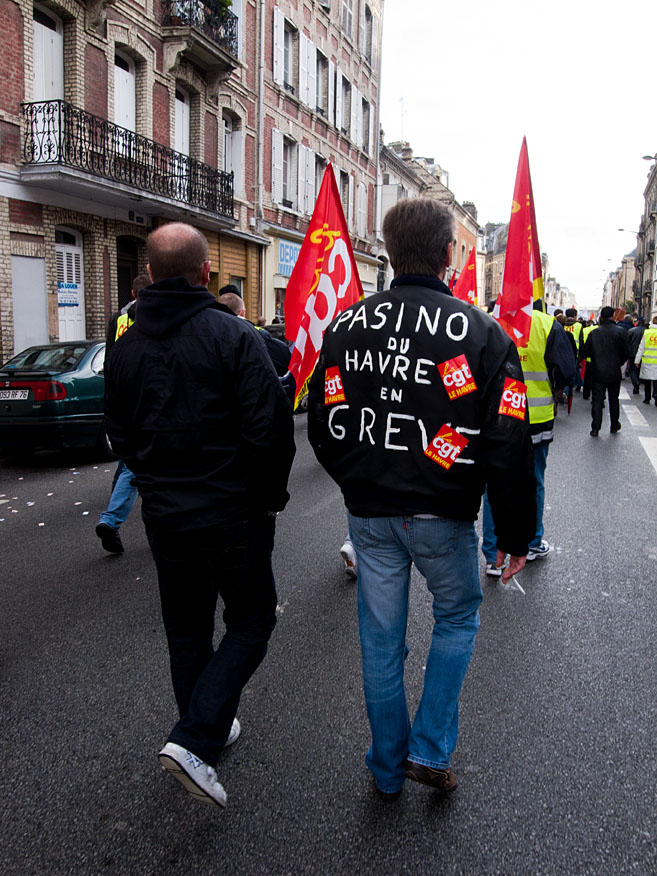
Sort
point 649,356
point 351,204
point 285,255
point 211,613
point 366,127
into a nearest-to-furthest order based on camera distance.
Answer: point 211,613 → point 649,356 → point 285,255 → point 351,204 → point 366,127

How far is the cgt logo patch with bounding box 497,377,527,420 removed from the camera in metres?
2.22

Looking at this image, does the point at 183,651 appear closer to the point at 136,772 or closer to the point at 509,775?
the point at 136,772

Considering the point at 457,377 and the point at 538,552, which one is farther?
the point at 538,552


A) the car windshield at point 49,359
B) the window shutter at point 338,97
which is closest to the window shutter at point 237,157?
the window shutter at point 338,97

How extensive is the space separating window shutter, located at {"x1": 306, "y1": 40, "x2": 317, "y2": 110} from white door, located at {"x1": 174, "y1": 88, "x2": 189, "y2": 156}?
306 inches

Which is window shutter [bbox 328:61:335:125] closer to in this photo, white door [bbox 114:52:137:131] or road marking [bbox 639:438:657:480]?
white door [bbox 114:52:137:131]

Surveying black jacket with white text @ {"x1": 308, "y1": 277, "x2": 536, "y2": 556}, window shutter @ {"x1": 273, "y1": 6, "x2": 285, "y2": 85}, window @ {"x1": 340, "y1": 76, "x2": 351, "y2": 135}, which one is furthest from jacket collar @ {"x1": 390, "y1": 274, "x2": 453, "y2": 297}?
window @ {"x1": 340, "y1": 76, "x2": 351, "y2": 135}

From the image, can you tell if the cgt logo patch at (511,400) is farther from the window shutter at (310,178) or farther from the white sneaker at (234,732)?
the window shutter at (310,178)

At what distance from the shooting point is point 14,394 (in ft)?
28.7

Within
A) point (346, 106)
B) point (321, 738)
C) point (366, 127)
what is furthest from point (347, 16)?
point (321, 738)

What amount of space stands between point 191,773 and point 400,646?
2.56 feet

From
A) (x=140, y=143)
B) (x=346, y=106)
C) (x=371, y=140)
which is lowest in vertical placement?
(x=140, y=143)

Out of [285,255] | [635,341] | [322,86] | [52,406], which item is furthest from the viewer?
[322,86]

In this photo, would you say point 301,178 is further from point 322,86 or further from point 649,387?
→ point 649,387
